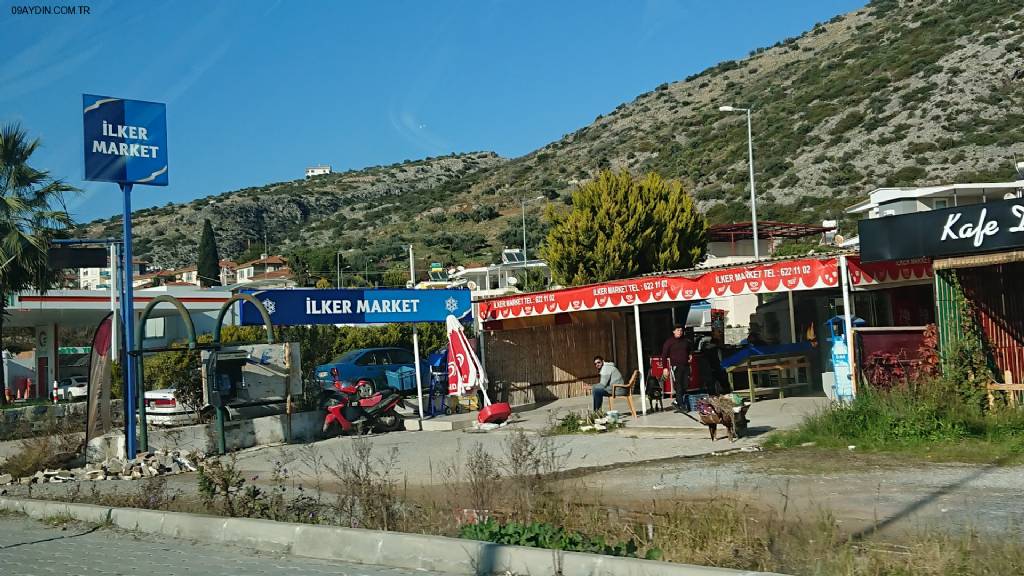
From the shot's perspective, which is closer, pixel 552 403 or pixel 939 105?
pixel 552 403

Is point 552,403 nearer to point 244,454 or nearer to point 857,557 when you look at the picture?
point 244,454

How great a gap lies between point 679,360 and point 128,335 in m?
9.94

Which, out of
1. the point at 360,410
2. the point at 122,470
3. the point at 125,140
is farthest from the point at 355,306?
the point at 122,470

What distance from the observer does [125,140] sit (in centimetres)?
1708

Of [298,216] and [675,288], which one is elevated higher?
[298,216]

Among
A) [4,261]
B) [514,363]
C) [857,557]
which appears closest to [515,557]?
[857,557]

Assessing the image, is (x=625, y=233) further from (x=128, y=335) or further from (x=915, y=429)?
(x=915, y=429)

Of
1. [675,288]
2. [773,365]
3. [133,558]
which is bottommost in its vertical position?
[133,558]

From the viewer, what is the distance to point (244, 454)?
55.2ft

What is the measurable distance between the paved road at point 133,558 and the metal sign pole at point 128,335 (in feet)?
19.3

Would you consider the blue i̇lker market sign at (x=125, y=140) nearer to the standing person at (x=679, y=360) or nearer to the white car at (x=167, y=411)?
the white car at (x=167, y=411)

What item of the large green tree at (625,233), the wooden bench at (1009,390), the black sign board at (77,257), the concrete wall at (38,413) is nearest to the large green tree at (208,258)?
the large green tree at (625,233)

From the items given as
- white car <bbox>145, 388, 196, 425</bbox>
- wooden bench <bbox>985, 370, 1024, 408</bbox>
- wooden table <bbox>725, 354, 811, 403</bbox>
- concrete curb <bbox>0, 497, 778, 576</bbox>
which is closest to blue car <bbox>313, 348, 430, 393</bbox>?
white car <bbox>145, 388, 196, 425</bbox>

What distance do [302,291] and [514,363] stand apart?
5884mm
